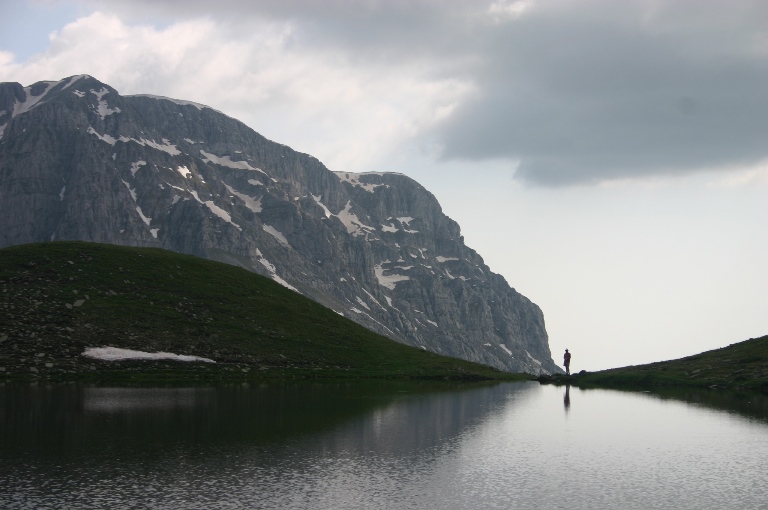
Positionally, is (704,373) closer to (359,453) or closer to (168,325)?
(359,453)

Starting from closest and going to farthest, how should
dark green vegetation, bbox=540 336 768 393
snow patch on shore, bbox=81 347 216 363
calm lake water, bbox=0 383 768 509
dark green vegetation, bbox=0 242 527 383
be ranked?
calm lake water, bbox=0 383 768 509
dark green vegetation, bbox=0 242 527 383
snow patch on shore, bbox=81 347 216 363
dark green vegetation, bbox=540 336 768 393

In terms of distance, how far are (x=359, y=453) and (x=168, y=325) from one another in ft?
236

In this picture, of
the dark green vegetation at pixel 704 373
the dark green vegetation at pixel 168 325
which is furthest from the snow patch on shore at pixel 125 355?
the dark green vegetation at pixel 704 373

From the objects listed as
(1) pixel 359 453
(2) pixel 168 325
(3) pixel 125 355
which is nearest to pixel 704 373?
(1) pixel 359 453

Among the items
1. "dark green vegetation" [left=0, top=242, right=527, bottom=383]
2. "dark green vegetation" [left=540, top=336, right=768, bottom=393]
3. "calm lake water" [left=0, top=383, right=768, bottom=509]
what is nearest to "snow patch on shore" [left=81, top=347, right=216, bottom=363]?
"dark green vegetation" [left=0, top=242, right=527, bottom=383]

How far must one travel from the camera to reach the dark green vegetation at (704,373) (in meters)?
100

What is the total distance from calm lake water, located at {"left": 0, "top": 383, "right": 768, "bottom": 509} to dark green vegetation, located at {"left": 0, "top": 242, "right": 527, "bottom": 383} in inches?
702

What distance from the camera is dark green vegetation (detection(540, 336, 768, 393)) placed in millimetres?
100062

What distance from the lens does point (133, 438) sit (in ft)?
158

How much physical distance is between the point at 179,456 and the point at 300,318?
92434mm

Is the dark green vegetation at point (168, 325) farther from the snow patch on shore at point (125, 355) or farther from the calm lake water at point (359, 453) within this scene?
the calm lake water at point (359, 453)

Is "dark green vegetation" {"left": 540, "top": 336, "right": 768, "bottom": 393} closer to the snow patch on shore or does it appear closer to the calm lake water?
the calm lake water

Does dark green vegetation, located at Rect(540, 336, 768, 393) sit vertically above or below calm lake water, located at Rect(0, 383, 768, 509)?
above

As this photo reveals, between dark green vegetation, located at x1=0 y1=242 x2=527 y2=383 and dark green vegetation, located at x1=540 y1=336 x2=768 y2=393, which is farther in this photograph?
dark green vegetation, located at x1=540 y1=336 x2=768 y2=393
